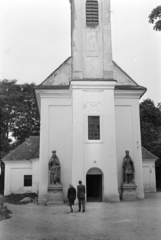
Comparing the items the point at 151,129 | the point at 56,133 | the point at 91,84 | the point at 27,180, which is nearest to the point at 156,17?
the point at 91,84

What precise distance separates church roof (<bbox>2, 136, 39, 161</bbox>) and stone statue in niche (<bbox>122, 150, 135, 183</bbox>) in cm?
1203

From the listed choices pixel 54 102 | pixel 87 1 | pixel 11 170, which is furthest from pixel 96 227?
pixel 11 170

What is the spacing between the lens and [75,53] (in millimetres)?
20766

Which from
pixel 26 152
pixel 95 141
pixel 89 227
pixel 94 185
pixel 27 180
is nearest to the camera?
pixel 89 227

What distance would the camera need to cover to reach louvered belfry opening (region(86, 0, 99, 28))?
21375mm

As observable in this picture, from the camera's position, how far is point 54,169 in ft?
66.1

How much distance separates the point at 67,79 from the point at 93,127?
5.01 m

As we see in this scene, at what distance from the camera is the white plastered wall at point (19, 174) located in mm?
29984

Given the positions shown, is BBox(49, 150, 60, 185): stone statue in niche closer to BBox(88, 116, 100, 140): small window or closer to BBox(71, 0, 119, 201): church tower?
BBox(71, 0, 119, 201): church tower

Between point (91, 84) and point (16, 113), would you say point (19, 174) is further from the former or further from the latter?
point (91, 84)

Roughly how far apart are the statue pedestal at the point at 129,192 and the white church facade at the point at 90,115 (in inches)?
32.1

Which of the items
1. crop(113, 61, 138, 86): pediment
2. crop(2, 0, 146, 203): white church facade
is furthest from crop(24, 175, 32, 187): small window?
crop(113, 61, 138, 86): pediment

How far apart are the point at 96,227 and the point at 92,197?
10.5 m

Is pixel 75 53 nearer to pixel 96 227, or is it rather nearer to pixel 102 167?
pixel 102 167
